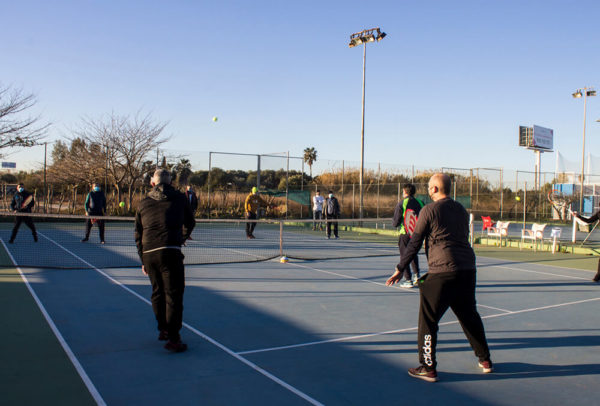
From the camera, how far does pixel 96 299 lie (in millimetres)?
7375

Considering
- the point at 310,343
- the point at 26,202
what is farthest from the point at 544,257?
the point at 26,202

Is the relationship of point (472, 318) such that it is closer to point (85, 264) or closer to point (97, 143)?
point (85, 264)

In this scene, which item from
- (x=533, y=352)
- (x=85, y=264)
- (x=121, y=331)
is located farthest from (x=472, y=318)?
(x=85, y=264)

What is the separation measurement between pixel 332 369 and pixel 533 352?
7.30 ft

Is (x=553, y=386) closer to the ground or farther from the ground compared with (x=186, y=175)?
closer to the ground

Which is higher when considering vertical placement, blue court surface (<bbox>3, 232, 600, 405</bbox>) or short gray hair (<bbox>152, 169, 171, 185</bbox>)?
short gray hair (<bbox>152, 169, 171, 185</bbox>)

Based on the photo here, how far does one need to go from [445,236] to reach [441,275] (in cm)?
34

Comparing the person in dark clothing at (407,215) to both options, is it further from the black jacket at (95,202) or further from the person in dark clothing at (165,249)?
the black jacket at (95,202)

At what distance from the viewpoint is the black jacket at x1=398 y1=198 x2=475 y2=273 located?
436 cm

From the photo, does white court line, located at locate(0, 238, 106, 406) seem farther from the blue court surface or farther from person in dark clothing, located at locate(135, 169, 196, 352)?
person in dark clothing, located at locate(135, 169, 196, 352)

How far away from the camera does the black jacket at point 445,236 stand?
14.3ft

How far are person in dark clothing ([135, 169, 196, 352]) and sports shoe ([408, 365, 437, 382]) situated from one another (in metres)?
2.25

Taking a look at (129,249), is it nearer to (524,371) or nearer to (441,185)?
(441,185)

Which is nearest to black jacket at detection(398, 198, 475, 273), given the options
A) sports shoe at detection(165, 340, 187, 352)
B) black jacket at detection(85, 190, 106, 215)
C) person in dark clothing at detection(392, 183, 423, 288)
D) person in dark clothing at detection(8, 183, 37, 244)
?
sports shoe at detection(165, 340, 187, 352)
